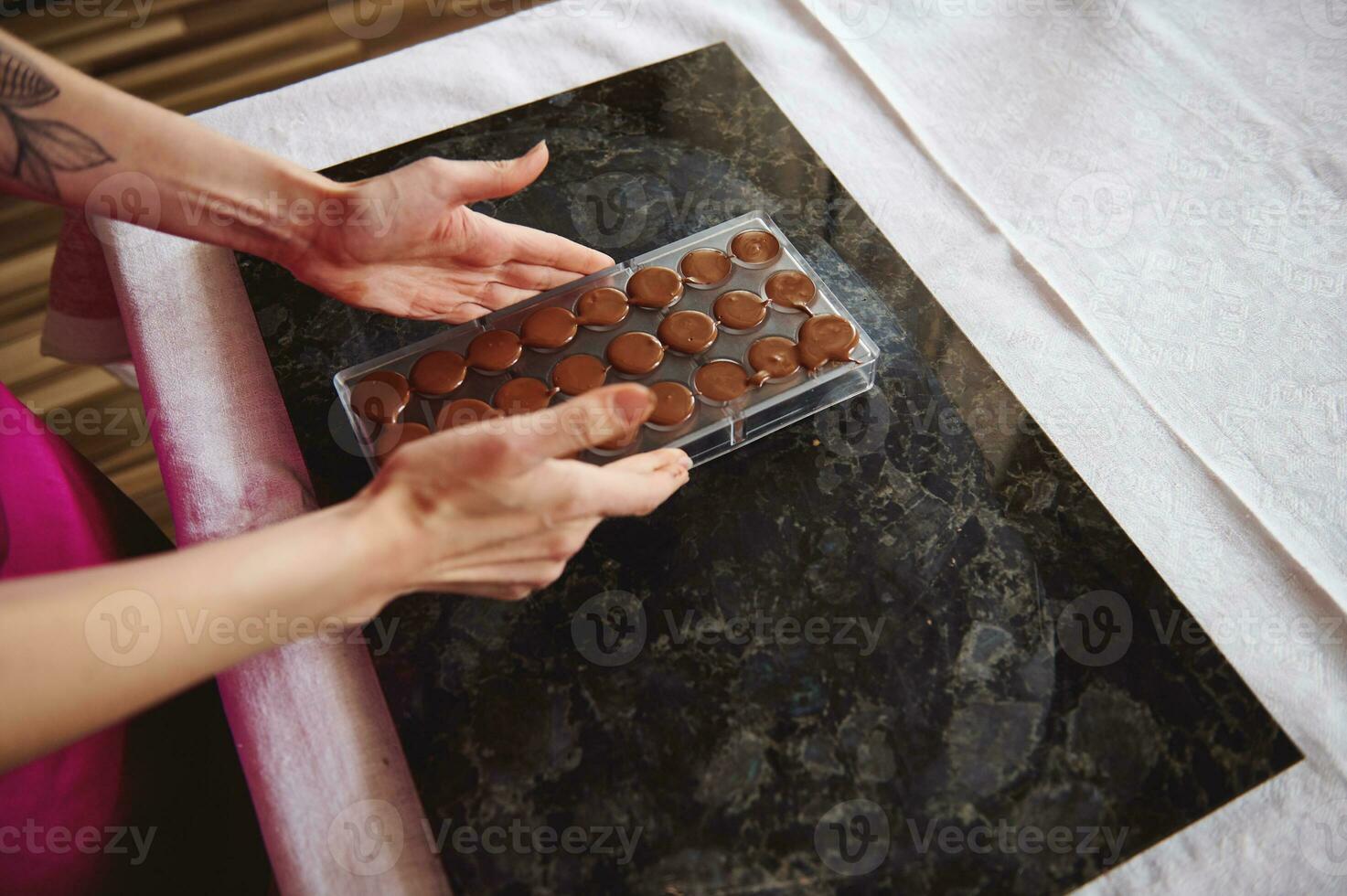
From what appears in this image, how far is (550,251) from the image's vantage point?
87cm

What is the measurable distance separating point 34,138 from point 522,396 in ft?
1.46

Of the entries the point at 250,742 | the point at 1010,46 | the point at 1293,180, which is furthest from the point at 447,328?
the point at 1293,180

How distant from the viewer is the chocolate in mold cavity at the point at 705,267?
872 millimetres

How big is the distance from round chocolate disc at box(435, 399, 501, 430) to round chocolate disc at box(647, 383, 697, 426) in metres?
0.14

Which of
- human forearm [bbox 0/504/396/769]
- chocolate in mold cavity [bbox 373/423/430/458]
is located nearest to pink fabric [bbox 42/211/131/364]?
chocolate in mold cavity [bbox 373/423/430/458]

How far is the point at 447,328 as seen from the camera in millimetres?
858

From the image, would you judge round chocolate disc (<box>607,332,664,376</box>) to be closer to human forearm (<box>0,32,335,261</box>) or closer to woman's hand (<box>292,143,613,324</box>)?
woman's hand (<box>292,143,613,324</box>)

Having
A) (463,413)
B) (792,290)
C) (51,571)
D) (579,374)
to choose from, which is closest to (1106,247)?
(792,290)

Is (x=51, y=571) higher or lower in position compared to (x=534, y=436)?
lower

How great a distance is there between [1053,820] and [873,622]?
181 mm

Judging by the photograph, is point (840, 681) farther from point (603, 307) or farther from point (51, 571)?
point (51, 571)

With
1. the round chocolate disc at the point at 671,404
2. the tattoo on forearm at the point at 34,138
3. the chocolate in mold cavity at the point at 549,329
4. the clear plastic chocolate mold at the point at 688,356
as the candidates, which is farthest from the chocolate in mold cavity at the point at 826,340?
the tattoo on forearm at the point at 34,138

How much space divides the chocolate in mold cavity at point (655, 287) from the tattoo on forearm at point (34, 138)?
17.9 inches

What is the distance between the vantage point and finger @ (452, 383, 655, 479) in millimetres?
624
